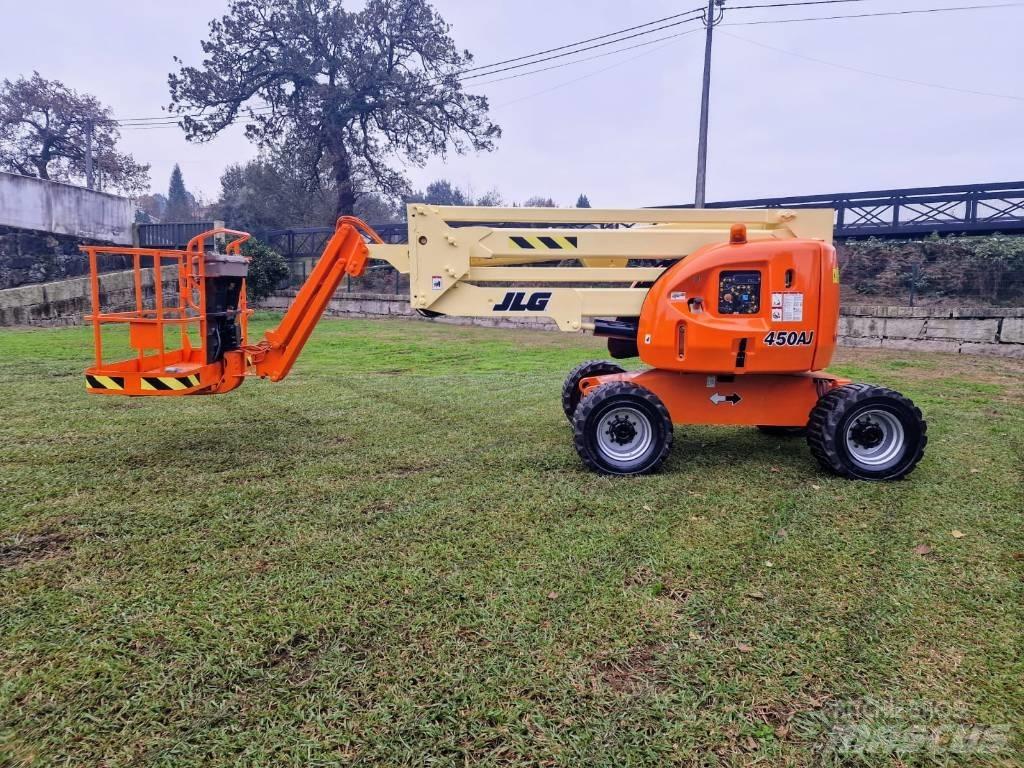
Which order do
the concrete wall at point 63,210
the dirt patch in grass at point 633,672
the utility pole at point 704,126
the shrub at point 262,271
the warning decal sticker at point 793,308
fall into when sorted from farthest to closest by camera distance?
1. the concrete wall at point 63,210
2. the shrub at point 262,271
3. the utility pole at point 704,126
4. the warning decal sticker at point 793,308
5. the dirt patch in grass at point 633,672

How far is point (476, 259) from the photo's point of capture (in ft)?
19.0

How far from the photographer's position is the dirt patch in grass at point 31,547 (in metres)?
3.50

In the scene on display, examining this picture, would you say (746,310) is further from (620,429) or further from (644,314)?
(620,429)

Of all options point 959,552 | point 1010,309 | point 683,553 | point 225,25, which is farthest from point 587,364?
point 225,25

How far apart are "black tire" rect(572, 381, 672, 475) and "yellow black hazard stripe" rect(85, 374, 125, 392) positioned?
12.0 ft

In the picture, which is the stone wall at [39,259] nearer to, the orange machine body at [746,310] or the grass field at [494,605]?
the grass field at [494,605]

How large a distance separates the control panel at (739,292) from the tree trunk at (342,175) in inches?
907

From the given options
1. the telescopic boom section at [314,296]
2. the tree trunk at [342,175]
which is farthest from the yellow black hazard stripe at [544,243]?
the tree trunk at [342,175]

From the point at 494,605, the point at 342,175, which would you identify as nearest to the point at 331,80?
the point at 342,175

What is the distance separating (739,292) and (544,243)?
166 cm

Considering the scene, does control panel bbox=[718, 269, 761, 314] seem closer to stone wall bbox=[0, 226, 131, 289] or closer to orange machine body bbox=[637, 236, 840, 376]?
orange machine body bbox=[637, 236, 840, 376]


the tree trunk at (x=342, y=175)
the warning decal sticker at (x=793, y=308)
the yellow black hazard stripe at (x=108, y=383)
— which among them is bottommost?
the yellow black hazard stripe at (x=108, y=383)

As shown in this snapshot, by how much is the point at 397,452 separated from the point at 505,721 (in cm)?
365

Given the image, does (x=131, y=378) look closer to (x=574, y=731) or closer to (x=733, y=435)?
(x=574, y=731)
